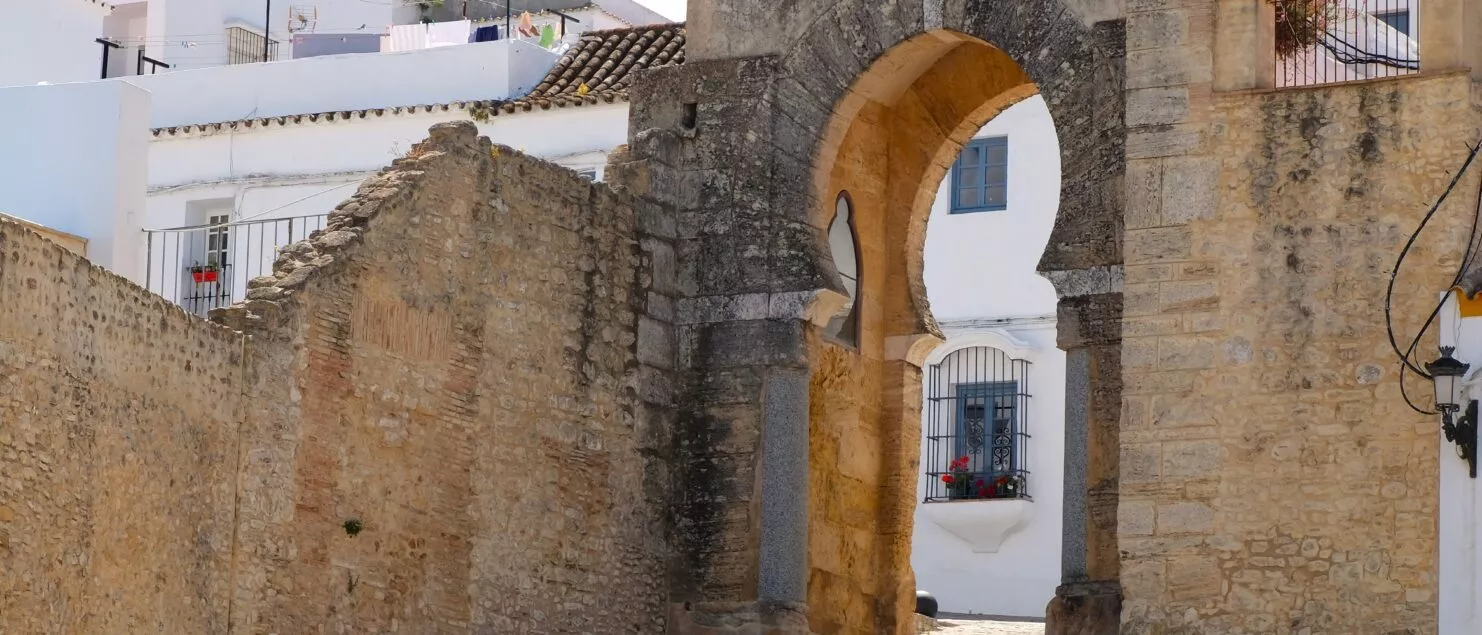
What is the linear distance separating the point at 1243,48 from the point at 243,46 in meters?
17.1

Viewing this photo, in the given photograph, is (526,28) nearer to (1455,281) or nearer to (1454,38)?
(1454,38)

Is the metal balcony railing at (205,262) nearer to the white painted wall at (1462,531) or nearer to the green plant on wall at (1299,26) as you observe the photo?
the green plant on wall at (1299,26)

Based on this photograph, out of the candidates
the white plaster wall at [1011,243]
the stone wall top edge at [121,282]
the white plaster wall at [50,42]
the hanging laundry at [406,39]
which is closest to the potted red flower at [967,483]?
the white plaster wall at [1011,243]

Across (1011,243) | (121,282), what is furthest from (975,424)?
(121,282)

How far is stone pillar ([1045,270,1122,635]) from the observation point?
17312 millimetres

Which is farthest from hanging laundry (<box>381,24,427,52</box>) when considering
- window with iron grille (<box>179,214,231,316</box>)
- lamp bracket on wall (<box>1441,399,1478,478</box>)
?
lamp bracket on wall (<box>1441,399,1478,478</box>)

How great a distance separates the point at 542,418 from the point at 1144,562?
3.78m

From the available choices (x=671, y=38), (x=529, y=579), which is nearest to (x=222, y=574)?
(x=529, y=579)

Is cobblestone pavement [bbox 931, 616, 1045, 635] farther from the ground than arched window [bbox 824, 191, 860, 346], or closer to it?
closer to it

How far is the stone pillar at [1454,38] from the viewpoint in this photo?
16719 mm

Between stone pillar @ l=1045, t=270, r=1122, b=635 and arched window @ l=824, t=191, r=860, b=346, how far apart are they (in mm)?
2548

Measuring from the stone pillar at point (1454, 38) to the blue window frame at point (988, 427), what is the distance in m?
11.8

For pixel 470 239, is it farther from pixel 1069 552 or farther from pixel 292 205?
pixel 292 205

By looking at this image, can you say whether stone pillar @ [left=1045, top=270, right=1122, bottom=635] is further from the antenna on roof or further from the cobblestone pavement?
the antenna on roof
